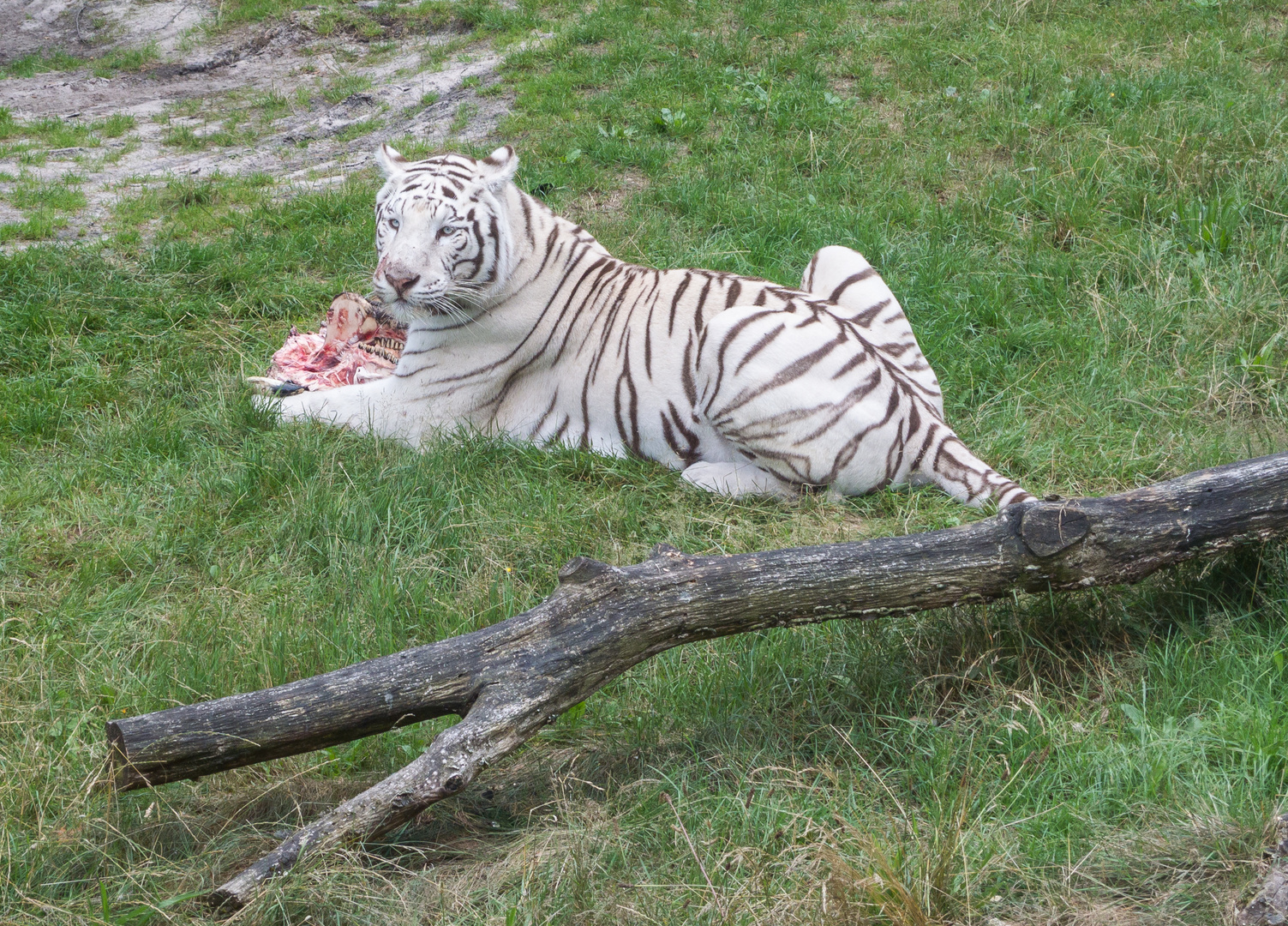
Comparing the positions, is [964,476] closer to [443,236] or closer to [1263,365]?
[1263,365]

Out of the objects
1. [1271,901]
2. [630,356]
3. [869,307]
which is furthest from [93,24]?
[1271,901]

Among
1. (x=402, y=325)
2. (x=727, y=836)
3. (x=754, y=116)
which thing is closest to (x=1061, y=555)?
(x=727, y=836)

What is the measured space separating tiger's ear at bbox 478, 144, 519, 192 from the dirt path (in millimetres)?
3294

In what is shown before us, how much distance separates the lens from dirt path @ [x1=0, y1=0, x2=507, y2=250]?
8.24 m

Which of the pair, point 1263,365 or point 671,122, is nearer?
point 1263,365

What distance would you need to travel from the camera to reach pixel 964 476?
4.29 metres

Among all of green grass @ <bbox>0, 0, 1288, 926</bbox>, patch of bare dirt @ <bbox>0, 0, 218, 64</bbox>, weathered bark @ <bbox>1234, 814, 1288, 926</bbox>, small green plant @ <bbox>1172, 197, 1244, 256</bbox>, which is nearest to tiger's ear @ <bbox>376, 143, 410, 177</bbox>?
green grass @ <bbox>0, 0, 1288, 926</bbox>

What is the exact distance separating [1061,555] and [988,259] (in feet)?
11.4

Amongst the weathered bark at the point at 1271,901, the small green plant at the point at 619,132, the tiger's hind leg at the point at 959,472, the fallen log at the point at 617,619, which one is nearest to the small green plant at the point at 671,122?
the small green plant at the point at 619,132

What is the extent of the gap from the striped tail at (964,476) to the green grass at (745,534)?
0.12 metres

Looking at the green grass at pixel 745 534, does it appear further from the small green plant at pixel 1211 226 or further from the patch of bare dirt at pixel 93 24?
the patch of bare dirt at pixel 93 24

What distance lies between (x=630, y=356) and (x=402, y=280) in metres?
1.06

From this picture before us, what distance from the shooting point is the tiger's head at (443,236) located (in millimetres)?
4945

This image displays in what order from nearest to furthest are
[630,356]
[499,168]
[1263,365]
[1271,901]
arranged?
[1271,901] < [1263,365] < [630,356] < [499,168]
